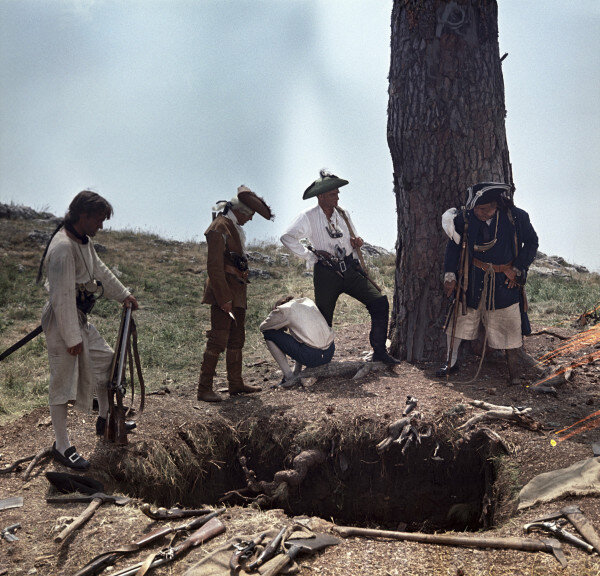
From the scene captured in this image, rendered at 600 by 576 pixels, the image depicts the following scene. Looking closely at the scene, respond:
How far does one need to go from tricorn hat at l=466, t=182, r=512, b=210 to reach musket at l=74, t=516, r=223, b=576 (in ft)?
13.7

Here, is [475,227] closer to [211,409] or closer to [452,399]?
[452,399]

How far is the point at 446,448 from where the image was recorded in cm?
530

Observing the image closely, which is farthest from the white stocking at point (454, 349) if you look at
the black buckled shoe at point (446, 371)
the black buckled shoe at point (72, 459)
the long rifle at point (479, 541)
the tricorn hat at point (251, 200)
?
the black buckled shoe at point (72, 459)

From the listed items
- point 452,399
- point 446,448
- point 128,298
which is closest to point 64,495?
point 128,298

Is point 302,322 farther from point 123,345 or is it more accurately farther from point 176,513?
point 176,513

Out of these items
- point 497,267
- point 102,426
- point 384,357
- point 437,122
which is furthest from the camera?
point 384,357

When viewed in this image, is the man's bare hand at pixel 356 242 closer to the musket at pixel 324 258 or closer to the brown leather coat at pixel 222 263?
the musket at pixel 324 258

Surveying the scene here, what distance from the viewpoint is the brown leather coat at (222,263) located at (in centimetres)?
593

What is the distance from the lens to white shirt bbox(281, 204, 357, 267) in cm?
666

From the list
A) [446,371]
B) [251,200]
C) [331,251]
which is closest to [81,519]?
[251,200]

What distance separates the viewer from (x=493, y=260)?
20.3ft

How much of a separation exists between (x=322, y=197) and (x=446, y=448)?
120 inches

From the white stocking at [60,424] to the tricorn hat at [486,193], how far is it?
446 cm

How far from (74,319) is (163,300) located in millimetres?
7666
